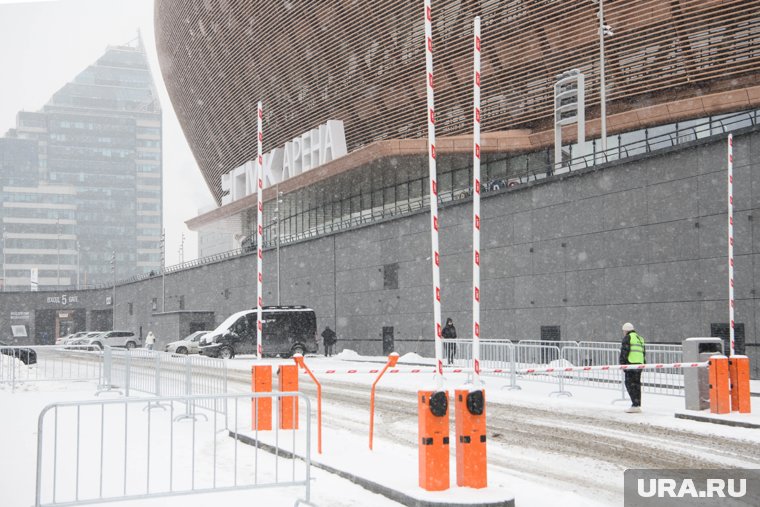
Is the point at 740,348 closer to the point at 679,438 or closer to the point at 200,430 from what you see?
the point at 679,438

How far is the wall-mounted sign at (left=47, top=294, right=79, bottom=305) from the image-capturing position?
91.2 metres

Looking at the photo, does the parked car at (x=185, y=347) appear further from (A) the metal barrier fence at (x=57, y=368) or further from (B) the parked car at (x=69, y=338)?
(B) the parked car at (x=69, y=338)

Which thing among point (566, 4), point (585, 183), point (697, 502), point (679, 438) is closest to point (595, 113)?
point (566, 4)

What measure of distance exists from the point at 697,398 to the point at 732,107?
18592 millimetres

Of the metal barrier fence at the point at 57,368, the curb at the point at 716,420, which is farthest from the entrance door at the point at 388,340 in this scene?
the curb at the point at 716,420

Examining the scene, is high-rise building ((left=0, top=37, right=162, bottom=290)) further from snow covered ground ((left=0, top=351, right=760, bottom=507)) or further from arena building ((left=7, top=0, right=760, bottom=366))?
snow covered ground ((left=0, top=351, right=760, bottom=507))

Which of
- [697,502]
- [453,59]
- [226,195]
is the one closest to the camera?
[697,502]

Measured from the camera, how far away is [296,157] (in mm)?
49656

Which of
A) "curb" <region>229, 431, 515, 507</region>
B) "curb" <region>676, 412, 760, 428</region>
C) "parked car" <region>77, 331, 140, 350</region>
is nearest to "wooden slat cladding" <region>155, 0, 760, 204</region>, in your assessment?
"parked car" <region>77, 331, 140, 350</region>

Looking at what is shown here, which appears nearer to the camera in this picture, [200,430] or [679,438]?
[679,438]

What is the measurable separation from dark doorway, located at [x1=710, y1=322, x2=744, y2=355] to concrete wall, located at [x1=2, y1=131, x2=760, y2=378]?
7.4 inches

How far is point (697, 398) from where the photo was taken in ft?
45.9

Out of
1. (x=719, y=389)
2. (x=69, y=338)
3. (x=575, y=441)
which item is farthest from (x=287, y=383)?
(x=69, y=338)

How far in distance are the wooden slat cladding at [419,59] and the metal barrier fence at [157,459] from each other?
77.4ft
